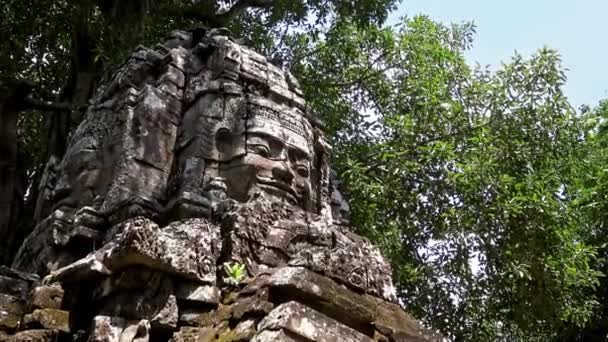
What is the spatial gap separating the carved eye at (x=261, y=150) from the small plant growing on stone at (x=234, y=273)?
150cm

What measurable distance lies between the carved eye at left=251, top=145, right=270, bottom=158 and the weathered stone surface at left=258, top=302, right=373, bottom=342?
2375 millimetres

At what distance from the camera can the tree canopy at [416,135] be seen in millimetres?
11289

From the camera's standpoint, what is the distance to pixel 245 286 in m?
4.93

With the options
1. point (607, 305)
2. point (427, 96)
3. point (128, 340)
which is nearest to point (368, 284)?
point (128, 340)

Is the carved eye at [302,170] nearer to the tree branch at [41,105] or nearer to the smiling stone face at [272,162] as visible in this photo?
the smiling stone face at [272,162]

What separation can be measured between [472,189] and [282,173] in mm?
5777

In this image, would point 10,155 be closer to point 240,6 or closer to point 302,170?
point 240,6

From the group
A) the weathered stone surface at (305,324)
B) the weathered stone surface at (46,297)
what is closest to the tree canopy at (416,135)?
the weathered stone surface at (46,297)

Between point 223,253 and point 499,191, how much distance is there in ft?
23.3

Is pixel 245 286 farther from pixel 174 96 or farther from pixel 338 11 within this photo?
pixel 338 11

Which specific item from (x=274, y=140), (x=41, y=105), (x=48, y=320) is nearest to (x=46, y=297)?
(x=48, y=320)

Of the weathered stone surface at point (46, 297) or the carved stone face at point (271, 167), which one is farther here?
the carved stone face at point (271, 167)

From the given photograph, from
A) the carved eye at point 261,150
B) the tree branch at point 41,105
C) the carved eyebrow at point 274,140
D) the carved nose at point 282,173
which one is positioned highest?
the tree branch at point 41,105

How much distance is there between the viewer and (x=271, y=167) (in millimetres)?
6516
